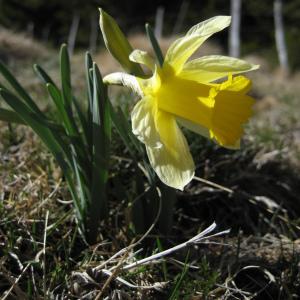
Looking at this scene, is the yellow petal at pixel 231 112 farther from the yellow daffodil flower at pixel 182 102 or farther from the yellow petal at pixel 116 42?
the yellow petal at pixel 116 42

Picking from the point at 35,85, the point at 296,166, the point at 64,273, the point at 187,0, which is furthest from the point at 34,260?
the point at 187,0

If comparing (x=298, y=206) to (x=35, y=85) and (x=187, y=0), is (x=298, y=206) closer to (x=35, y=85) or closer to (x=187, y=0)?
(x=35, y=85)

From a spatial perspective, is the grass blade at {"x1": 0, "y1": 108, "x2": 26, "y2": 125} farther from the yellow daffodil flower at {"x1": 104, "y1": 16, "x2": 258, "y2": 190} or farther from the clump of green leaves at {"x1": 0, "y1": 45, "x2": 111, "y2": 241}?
the yellow daffodil flower at {"x1": 104, "y1": 16, "x2": 258, "y2": 190}

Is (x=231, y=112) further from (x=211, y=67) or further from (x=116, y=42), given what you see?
(x=116, y=42)

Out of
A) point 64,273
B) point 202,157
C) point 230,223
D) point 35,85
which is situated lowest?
point 35,85

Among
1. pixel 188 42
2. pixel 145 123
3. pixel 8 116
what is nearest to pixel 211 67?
pixel 188 42

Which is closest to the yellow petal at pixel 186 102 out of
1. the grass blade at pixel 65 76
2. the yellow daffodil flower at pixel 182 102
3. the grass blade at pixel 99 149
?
the yellow daffodil flower at pixel 182 102

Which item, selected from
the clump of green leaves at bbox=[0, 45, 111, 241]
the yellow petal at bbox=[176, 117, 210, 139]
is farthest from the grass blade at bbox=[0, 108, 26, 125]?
the yellow petal at bbox=[176, 117, 210, 139]
